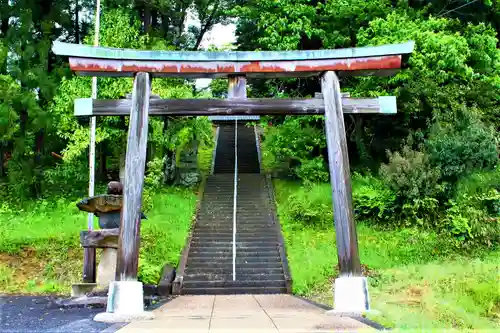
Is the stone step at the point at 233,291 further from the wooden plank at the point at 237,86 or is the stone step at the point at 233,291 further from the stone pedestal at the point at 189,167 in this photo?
the stone pedestal at the point at 189,167

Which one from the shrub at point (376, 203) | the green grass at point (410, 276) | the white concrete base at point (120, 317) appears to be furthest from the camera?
the shrub at point (376, 203)

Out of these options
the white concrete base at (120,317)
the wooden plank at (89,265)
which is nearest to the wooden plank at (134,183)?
the white concrete base at (120,317)

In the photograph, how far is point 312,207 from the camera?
670 inches

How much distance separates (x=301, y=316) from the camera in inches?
292

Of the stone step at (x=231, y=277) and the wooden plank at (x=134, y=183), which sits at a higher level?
the wooden plank at (x=134, y=183)

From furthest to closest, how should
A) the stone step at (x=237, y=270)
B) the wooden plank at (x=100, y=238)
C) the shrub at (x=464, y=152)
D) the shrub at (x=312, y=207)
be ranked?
the shrub at (x=312, y=207) < the shrub at (x=464, y=152) < the stone step at (x=237, y=270) < the wooden plank at (x=100, y=238)

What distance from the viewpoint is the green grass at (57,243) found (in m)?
12.5

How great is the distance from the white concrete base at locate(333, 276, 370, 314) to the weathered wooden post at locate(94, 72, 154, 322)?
2.84 meters

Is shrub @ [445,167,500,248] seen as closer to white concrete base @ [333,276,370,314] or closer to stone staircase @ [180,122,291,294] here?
stone staircase @ [180,122,291,294]

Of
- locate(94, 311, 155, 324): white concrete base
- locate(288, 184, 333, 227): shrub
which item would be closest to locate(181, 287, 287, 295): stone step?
locate(288, 184, 333, 227): shrub

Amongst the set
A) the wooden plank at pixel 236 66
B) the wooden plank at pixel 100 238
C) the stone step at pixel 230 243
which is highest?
the wooden plank at pixel 236 66

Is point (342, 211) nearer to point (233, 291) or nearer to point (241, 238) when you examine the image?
point (233, 291)

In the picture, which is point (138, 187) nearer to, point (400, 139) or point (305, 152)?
point (305, 152)

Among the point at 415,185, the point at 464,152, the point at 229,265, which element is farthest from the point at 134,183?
the point at 464,152
